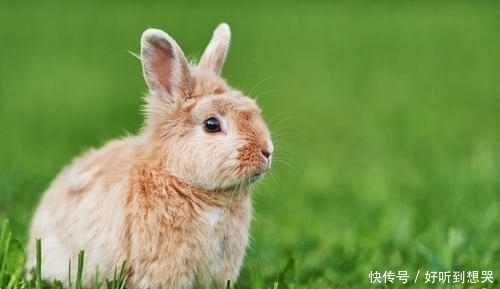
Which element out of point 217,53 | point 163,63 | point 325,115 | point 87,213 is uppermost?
point 325,115

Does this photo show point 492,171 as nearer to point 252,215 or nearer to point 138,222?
point 252,215

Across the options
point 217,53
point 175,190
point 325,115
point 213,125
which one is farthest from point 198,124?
point 325,115

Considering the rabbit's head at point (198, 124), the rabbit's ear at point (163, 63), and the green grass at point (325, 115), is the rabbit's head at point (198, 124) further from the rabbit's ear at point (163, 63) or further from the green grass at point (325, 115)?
the green grass at point (325, 115)

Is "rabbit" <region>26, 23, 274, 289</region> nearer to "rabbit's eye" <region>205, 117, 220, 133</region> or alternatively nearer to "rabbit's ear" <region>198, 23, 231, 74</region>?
"rabbit's eye" <region>205, 117, 220, 133</region>

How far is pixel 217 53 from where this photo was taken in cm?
421

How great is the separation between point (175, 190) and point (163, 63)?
524 millimetres

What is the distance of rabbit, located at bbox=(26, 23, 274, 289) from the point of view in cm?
369

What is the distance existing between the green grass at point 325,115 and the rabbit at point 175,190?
0.32 meters

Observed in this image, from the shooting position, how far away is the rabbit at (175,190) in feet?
12.1

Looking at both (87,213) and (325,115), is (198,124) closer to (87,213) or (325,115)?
(87,213)

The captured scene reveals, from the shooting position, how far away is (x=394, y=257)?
495 centimetres

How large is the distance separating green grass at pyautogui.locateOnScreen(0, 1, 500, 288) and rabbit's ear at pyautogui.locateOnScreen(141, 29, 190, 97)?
27.9 inches

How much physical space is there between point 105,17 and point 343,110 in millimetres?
6642

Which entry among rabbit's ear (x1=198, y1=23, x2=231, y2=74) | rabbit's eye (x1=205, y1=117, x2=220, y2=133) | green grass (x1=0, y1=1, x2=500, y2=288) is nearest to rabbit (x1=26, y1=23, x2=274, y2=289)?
rabbit's eye (x1=205, y1=117, x2=220, y2=133)
